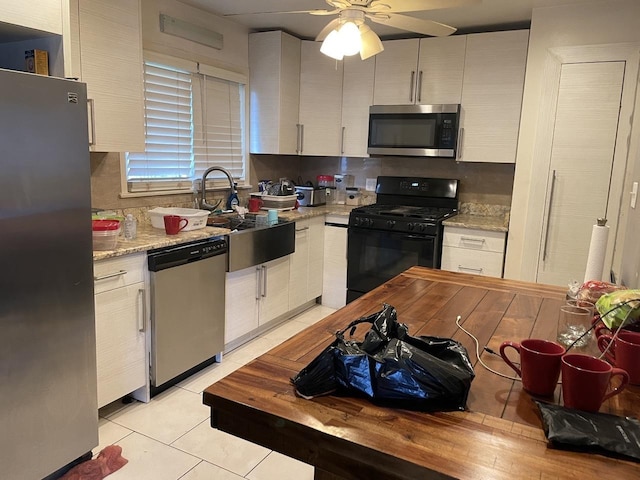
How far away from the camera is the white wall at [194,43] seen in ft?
10.2

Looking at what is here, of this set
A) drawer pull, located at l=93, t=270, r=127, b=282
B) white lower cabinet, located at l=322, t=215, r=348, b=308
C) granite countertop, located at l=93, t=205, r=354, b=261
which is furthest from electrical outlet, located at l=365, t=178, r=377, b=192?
drawer pull, located at l=93, t=270, r=127, b=282

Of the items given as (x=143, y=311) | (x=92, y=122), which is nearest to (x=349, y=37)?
(x=92, y=122)

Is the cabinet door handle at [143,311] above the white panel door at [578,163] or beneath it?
beneath

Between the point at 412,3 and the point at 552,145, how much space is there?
1955mm

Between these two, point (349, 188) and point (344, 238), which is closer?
point (344, 238)

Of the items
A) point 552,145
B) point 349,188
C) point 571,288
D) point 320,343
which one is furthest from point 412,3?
point 349,188

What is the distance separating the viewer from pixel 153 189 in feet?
10.7

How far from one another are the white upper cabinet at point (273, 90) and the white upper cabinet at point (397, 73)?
2.40 feet

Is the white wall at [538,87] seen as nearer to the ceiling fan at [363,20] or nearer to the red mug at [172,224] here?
the ceiling fan at [363,20]

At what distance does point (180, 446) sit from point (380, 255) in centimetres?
218

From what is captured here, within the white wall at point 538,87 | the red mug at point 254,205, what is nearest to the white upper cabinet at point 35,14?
the red mug at point 254,205

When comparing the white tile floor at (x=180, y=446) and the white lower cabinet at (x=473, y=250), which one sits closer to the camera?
the white tile floor at (x=180, y=446)

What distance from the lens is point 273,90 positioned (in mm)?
4008

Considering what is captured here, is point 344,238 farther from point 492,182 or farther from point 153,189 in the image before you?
point 153,189
